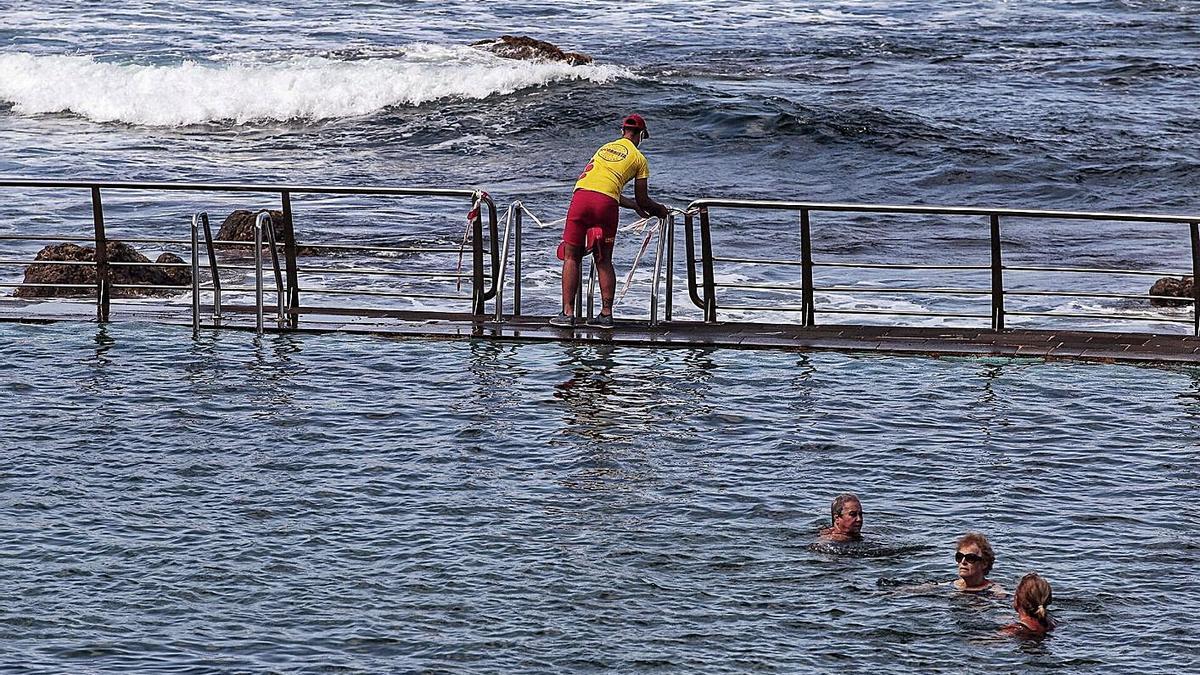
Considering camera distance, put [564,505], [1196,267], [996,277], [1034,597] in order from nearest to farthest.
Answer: [1034,597] < [564,505] < [1196,267] < [996,277]

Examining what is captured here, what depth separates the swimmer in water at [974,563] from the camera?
9.90 metres

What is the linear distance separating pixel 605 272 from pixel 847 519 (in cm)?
599

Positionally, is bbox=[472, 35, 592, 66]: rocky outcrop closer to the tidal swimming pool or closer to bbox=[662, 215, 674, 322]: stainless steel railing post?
bbox=[662, 215, 674, 322]: stainless steel railing post

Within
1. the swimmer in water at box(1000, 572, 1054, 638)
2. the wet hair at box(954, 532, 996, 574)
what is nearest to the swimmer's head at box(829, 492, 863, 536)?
the wet hair at box(954, 532, 996, 574)

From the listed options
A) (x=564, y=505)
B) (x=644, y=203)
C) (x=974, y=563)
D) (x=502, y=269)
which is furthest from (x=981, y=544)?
(x=502, y=269)

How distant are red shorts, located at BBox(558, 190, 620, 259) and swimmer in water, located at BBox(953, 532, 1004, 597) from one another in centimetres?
646

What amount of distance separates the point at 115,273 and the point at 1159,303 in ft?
41.3

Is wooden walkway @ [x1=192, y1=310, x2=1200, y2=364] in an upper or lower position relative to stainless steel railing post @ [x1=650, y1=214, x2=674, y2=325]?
lower

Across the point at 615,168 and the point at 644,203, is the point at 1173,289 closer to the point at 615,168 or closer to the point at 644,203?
the point at 644,203

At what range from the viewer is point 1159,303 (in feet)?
68.1

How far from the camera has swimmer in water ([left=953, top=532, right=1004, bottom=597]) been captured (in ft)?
32.5

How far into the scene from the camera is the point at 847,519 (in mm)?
10492

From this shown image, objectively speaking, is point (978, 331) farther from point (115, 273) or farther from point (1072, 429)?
point (115, 273)

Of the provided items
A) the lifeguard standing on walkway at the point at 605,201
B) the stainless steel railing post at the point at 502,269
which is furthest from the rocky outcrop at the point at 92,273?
the lifeguard standing on walkway at the point at 605,201
